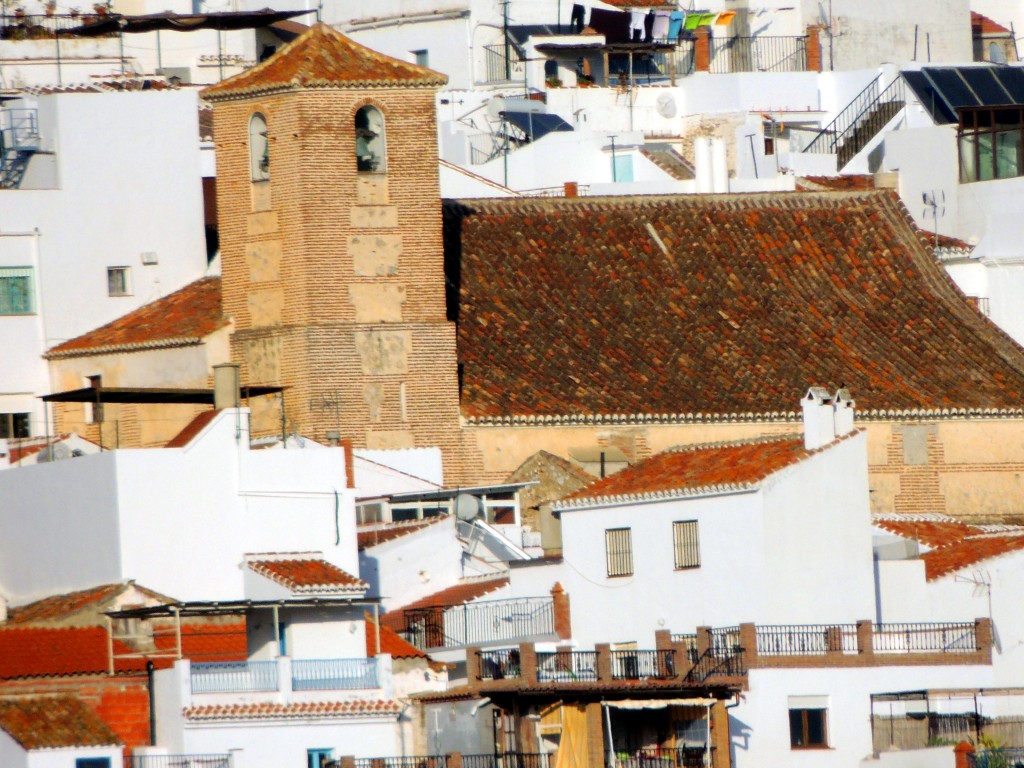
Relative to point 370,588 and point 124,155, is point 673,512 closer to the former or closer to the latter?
point 370,588

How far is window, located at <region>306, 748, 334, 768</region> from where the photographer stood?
131 ft

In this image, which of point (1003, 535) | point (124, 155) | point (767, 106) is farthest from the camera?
point (767, 106)

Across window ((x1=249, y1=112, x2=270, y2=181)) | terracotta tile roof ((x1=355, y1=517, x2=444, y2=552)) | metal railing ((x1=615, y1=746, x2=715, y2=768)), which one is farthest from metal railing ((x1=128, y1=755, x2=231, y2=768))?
window ((x1=249, y1=112, x2=270, y2=181))

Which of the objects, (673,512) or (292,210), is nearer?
(673,512)

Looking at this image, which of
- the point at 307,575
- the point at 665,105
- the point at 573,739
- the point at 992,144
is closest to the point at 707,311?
the point at 992,144

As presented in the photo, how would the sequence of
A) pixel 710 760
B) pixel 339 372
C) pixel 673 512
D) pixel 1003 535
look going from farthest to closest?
pixel 339 372 → pixel 1003 535 → pixel 673 512 → pixel 710 760

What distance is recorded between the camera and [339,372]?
51.7 m

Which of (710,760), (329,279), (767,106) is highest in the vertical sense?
(767,106)

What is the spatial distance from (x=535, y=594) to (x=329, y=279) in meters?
9.05

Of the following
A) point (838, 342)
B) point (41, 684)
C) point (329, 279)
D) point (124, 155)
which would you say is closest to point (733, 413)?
point (838, 342)

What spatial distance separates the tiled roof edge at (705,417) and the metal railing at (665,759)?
12942mm

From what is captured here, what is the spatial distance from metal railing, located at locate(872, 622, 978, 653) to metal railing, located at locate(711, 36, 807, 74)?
32.4 metres

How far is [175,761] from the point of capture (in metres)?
38.7

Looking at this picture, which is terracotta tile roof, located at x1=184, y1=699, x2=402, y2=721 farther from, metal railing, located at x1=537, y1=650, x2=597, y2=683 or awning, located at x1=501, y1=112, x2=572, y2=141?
awning, located at x1=501, y1=112, x2=572, y2=141
